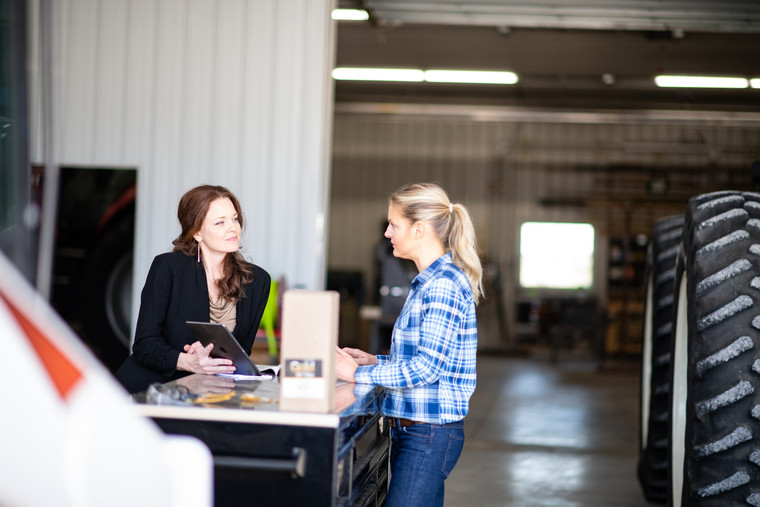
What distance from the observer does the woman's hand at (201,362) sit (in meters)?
2.60

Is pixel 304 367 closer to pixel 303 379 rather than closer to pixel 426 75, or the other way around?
pixel 303 379

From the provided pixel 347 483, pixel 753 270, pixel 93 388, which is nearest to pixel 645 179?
pixel 753 270

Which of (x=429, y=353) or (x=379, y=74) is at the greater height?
(x=379, y=74)

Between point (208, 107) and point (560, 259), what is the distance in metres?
9.54

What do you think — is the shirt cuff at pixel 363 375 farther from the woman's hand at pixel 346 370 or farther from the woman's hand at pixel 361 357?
the woman's hand at pixel 361 357

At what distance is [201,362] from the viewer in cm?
260

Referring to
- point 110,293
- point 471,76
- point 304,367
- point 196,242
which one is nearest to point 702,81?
point 471,76

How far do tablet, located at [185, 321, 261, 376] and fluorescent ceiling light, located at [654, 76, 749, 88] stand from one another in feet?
30.0

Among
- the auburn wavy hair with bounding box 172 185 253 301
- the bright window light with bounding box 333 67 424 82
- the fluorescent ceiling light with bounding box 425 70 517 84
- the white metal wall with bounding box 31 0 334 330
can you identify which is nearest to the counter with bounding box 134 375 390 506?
the auburn wavy hair with bounding box 172 185 253 301

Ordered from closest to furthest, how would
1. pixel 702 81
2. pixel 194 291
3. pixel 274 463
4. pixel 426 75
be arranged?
pixel 274 463
pixel 194 291
pixel 702 81
pixel 426 75

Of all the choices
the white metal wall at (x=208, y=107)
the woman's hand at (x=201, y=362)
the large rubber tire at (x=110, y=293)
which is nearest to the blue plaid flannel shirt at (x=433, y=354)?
the woman's hand at (x=201, y=362)

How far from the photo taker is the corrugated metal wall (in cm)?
1358

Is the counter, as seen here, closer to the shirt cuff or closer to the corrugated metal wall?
the shirt cuff

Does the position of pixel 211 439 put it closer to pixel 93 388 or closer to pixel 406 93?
pixel 93 388
